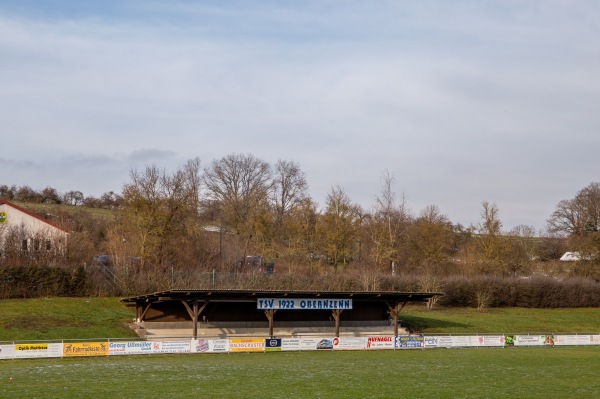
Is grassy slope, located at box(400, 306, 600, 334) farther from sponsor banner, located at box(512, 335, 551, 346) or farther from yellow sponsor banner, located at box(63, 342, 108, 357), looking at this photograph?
yellow sponsor banner, located at box(63, 342, 108, 357)

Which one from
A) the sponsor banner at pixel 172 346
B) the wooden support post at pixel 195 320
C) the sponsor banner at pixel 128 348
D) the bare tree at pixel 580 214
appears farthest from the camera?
the bare tree at pixel 580 214

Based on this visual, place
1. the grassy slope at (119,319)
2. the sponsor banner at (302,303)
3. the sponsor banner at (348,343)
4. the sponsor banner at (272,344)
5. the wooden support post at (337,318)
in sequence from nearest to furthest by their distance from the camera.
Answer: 1. the sponsor banner at (272,344)
2. the sponsor banner at (348,343)
3. the grassy slope at (119,319)
4. the sponsor banner at (302,303)
5. the wooden support post at (337,318)

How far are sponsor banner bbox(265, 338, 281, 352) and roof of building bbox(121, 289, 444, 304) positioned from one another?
3.23 metres

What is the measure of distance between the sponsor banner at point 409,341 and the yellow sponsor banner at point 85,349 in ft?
65.0

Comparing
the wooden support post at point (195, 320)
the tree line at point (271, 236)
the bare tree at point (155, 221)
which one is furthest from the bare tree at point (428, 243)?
the wooden support post at point (195, 320)

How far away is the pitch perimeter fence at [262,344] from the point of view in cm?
3875

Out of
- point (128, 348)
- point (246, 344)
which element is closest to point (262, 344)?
point (246, 344)

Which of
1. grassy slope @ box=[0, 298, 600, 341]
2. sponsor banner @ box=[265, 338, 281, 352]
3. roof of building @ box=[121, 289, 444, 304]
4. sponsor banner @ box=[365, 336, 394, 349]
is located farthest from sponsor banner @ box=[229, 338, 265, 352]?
grassy slope @ box=[0, 298, 600, 341]

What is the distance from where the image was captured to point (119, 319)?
52.4 metres

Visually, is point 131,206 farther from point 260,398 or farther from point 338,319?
point 260,398

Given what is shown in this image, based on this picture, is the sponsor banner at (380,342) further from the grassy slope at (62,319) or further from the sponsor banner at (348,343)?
the grassy slope at (62,319)

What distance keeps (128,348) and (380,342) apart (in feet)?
55.8

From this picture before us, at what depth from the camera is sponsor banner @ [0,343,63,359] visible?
37875 mm

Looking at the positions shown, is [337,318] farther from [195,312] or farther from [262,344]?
[195,312]
